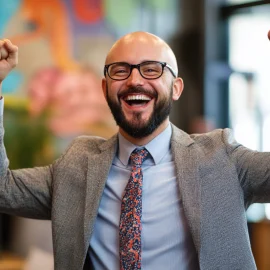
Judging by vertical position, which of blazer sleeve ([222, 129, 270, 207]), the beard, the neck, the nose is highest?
the nose

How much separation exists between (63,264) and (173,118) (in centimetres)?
460

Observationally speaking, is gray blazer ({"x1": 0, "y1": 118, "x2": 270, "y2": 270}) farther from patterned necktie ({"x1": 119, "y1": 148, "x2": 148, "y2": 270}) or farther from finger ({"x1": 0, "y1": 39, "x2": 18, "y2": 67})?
finger ({"x1": 0, "y1": 39, "x2": 18, "y2": 67})

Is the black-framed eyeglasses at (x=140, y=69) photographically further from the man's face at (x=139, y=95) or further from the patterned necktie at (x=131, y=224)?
the patterned necktie at (x=131, y=224)

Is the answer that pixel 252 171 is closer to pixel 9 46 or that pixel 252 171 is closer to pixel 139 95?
pixel 139 95

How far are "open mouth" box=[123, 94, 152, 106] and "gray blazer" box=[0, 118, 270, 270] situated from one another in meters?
0.18

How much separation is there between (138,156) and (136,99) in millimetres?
205

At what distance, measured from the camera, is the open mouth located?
217cm

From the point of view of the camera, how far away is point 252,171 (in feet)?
6.77

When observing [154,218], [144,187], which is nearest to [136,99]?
[144,187]

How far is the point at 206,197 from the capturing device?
207 centimetres

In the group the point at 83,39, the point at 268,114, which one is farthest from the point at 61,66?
the point at 268,114

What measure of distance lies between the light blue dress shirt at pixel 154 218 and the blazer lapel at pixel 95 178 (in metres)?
0.04

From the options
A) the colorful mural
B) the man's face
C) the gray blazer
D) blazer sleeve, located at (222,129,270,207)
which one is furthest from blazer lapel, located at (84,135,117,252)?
the colorful mural

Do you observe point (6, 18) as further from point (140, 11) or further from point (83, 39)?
point (140, 11)
